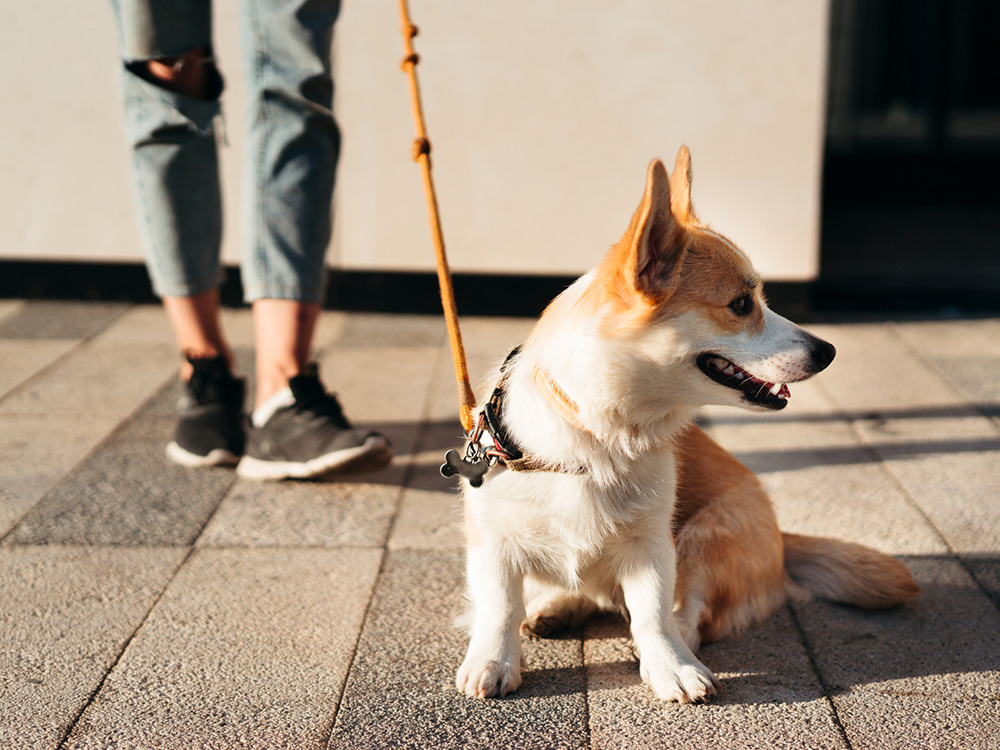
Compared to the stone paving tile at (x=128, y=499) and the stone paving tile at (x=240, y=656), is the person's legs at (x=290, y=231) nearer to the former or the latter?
the stone paving tile at (x=128, y=499)

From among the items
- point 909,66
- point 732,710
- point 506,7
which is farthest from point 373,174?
point 909,66

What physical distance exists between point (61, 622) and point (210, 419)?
977mm

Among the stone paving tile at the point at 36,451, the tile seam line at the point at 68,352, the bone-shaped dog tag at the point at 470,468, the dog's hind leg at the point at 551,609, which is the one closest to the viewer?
the bone-shaped dog tag at the point at 470,468

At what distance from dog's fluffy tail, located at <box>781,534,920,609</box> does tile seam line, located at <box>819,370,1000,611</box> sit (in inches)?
10.8

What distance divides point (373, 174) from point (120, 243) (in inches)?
52.8

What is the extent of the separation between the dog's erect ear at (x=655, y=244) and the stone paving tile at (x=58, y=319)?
3.28 meters

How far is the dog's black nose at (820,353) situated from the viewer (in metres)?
1.75

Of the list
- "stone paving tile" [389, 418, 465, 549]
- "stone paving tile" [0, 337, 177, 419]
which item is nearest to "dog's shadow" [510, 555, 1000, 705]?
"stone paving tile" [389, 418, 465, 549]

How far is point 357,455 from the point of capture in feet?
8.96

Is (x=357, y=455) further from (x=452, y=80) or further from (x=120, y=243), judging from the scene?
(x=120, y=243)

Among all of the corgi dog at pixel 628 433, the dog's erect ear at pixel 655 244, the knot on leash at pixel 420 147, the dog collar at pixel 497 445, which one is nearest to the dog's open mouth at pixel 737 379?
the corgi dog at pixel 628 433

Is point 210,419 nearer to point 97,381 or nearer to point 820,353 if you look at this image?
point 97,381

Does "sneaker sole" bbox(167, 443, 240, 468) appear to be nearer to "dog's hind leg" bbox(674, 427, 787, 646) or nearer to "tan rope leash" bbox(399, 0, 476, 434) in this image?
"tan rope leash" bbox(399, 0, 476, 434)

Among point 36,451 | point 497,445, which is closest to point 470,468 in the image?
point 497,445
